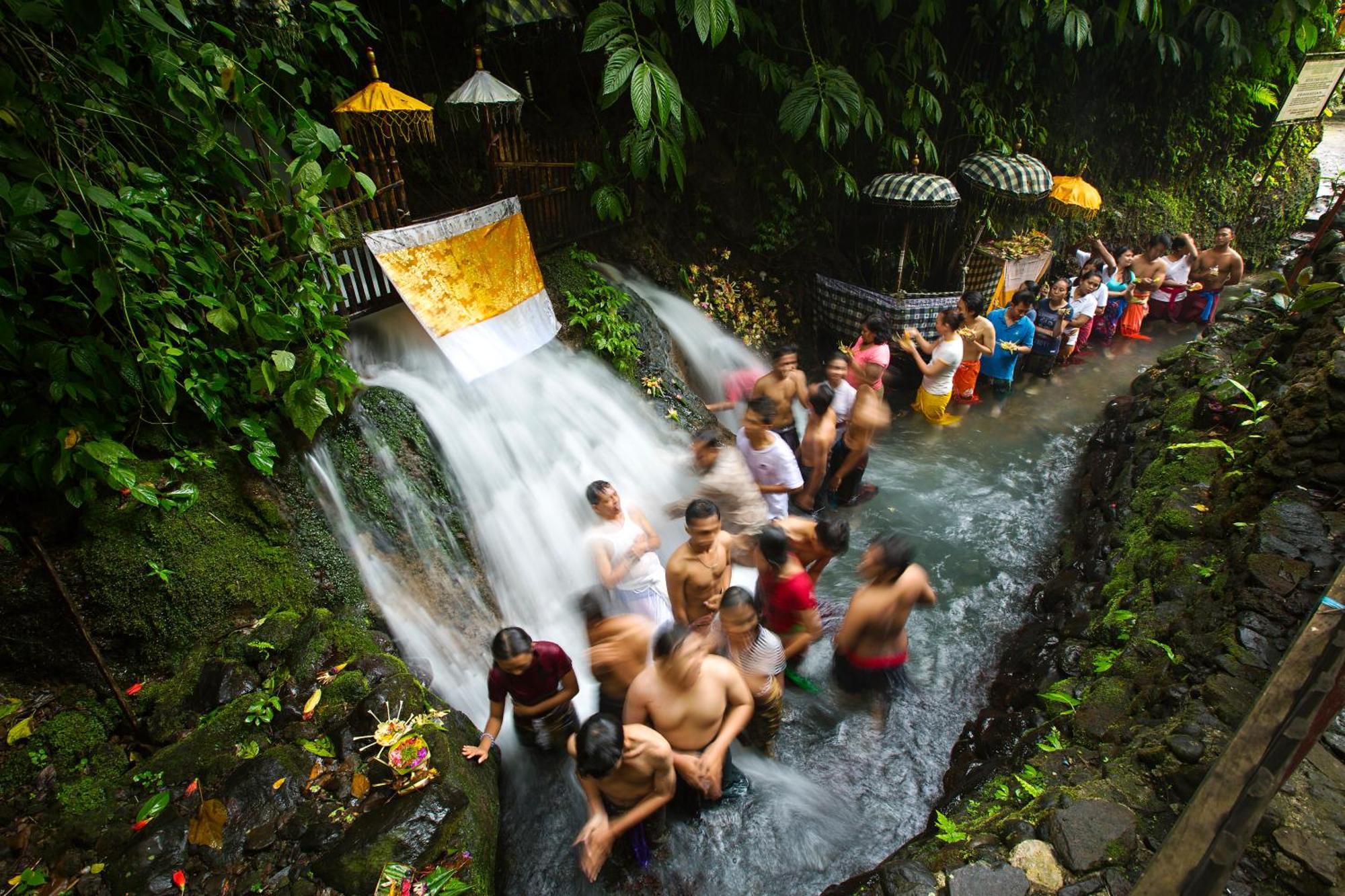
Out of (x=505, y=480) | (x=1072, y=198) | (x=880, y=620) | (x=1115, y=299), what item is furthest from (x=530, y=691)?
(x=1115, y=299)

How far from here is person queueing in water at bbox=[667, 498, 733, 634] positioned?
4078mm

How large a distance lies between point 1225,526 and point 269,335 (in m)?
6.69

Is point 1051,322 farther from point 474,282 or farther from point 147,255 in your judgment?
point 147,255

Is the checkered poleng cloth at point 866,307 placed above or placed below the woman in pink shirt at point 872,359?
below

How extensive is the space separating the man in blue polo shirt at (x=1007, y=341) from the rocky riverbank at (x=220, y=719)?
7.82 meters

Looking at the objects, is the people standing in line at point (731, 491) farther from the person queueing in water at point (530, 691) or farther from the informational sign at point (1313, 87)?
the informational sign at point (1313, 87)

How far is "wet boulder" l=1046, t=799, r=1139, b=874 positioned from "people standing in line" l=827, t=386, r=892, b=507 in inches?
145

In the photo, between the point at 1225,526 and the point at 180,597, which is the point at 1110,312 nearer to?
the point at 1225,526

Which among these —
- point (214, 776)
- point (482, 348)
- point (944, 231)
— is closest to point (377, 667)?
point (214, 776)

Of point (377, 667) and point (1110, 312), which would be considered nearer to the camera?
point (377, 667)

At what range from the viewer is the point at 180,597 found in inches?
165

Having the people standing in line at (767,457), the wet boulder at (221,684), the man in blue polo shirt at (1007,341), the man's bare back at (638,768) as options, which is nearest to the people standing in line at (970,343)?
the man in blue polo shirt at (1007,341)

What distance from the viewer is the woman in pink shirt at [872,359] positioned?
20.7 ft

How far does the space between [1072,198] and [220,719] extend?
40.0ft
